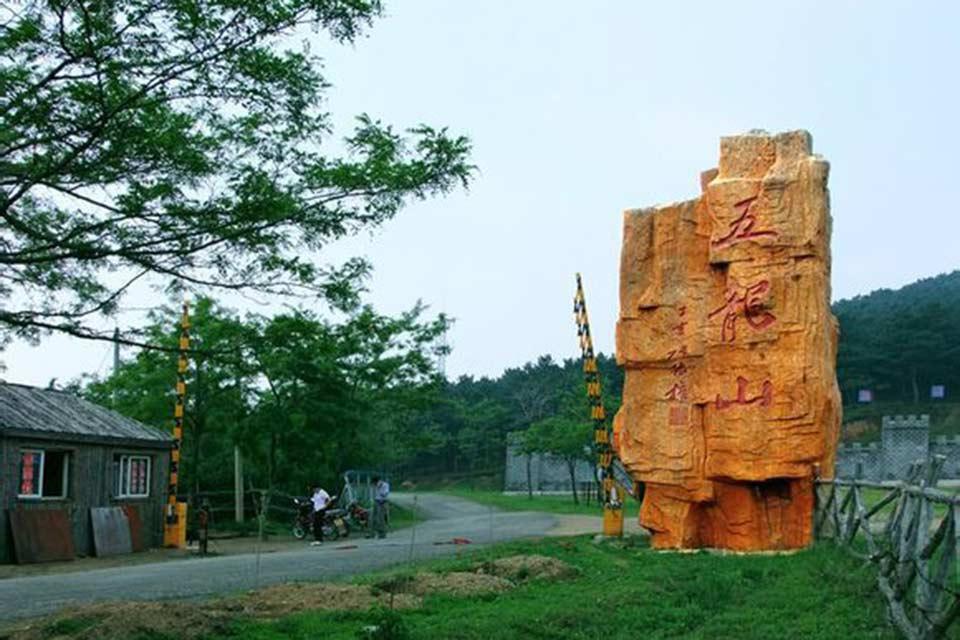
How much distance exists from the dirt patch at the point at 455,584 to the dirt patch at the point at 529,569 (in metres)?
0.43

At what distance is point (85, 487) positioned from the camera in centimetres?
2056

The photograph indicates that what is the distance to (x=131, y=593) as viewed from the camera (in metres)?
12.9

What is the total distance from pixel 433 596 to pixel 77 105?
6.03 metres

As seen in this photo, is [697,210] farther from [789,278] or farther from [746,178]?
[789,278]

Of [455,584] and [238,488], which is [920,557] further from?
[238,488]

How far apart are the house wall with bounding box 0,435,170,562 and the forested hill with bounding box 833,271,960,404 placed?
39.7 meters

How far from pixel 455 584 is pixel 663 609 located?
2515 mm

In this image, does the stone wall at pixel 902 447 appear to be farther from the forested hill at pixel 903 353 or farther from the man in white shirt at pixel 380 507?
the man in white shirt at pixel 380 507

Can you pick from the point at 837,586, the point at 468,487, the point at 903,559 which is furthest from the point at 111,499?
the point at 468,487

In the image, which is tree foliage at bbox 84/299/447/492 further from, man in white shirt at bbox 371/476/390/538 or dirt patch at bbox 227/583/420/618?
dirt patch at bbox 227/583/420/618

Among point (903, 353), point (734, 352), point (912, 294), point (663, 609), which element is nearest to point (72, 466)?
point (734, 352)

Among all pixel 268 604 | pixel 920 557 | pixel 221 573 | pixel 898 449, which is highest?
pixel 898 449

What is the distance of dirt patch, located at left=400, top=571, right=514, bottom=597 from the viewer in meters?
11.0

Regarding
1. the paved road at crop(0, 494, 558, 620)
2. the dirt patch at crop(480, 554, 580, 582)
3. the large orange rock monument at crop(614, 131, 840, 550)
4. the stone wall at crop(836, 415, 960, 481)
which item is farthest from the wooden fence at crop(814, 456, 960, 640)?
the stone wall at crop(836, 415, 960, 481)
